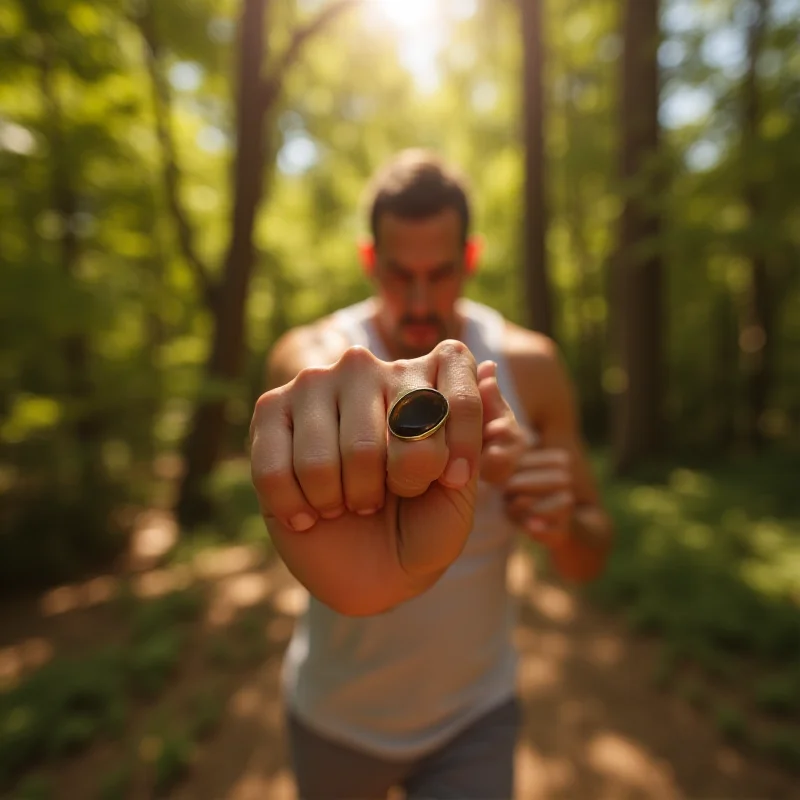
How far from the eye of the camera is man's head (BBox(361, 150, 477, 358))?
170 cm

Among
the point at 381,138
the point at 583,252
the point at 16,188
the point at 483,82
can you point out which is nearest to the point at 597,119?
the point at 483,82

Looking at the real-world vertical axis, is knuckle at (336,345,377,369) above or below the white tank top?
above

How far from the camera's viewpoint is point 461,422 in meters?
0.83

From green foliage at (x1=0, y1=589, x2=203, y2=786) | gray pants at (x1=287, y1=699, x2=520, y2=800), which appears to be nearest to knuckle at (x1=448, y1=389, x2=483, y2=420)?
gray pants at (x1=287, y1=699, x2=520, y2=800)

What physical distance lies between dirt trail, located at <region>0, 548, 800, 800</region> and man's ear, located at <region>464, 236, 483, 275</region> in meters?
3.15

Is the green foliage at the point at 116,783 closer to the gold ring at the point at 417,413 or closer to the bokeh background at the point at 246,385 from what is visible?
the bokeh background at the point at 246,385

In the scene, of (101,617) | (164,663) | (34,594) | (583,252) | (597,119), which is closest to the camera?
(164,663)

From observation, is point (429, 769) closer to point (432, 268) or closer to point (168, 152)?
point (432, 268)

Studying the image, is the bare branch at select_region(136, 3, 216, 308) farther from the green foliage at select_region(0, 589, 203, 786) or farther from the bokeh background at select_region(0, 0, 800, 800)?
the green foliage at select_region(0, 589, 203, 786)

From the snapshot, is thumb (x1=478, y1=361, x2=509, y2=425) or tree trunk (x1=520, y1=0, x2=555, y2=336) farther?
tree trunk (x1=520, y1=0, x2=555, y2=336)

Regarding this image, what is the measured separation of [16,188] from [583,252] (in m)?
13.6

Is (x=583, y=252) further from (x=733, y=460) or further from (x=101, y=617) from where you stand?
(x=101, y=617)

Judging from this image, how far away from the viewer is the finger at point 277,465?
0.81 metres

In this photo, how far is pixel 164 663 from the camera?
428cm
